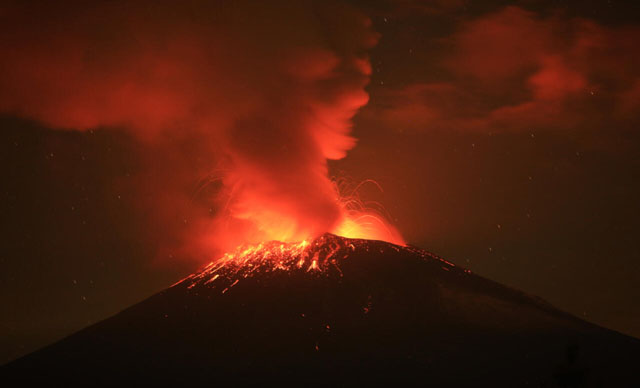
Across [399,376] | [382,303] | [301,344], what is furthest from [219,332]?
[399,376]

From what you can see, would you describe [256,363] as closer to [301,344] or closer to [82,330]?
[301,344]

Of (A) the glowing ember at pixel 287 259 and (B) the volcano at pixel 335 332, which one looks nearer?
(B) the volcano at pixel 335 332

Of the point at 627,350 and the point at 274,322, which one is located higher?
the point at 627,350

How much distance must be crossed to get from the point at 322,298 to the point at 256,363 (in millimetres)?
8376

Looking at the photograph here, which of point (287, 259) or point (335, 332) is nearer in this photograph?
point (335, 332)

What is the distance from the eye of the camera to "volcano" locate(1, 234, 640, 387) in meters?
35.5

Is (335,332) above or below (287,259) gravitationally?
below

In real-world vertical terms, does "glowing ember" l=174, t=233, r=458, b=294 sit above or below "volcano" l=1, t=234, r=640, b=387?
above

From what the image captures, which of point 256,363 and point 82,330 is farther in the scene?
point 82,330

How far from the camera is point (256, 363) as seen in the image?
37.9m

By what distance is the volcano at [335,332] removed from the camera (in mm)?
35500

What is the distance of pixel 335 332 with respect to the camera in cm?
4044

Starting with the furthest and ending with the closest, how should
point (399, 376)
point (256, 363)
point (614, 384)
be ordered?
point (256, 363)
point (399, 376)
point (614, 384)

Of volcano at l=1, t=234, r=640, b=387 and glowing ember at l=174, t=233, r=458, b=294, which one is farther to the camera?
glowing ember at l=174, t=233, r=458, b=294
